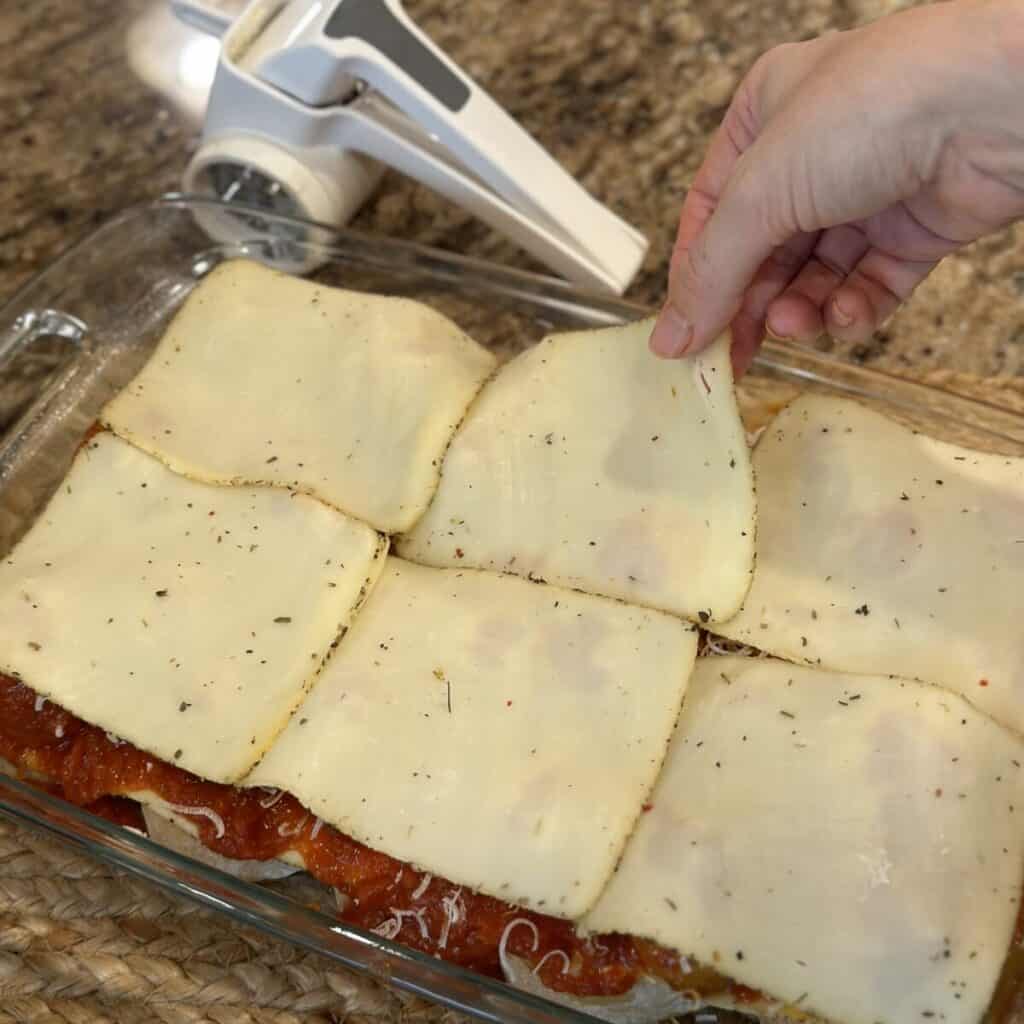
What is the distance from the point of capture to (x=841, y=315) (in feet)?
4.93

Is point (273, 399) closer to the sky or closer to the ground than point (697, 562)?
closer to the sky

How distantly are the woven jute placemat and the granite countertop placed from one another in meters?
1.21

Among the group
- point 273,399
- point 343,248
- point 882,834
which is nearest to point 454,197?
point 343,248

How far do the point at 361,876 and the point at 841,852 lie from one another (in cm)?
55

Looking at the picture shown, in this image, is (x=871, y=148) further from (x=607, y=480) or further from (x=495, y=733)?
(x=495, y=733)

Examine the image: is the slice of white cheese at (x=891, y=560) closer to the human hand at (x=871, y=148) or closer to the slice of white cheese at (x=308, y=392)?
the human hand at (x=871, y=148)

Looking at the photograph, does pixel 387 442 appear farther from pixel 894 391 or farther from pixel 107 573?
pixel 894 391

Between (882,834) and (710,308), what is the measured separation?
63cm

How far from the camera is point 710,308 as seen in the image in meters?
1.29

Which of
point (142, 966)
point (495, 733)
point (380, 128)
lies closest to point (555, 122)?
point (380, 128)

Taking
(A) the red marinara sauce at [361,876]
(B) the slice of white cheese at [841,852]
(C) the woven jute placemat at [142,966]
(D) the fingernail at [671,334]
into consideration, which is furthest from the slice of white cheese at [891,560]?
(C) the woven jute placemat at [142,966]

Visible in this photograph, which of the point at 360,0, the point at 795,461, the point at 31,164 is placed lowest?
the point at 795,461

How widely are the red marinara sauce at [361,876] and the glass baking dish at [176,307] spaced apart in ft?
1.44

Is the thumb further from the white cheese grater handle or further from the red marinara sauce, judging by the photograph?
the red marinara sauce
